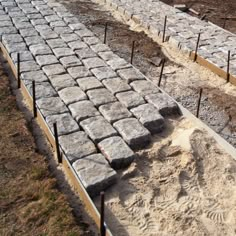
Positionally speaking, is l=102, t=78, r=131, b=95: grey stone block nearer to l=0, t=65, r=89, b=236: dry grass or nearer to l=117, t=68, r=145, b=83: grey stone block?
l=117, t=68, r=145, b=83: grey stone block

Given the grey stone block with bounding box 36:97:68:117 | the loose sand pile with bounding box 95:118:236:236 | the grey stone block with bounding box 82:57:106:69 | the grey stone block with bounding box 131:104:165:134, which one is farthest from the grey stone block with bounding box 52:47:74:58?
the loose sand pile with bounding box 95:118:236:236

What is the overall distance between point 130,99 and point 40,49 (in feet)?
8.62

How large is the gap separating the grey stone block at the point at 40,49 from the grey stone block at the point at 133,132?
2.86 m

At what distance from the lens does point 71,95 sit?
6230 mm

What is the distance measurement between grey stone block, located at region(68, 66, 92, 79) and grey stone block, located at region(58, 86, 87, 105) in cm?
45

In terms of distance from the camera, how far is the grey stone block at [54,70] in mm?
6848

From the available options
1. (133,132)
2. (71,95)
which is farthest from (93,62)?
(133,132)

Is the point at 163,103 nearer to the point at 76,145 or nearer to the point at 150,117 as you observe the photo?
the point at 150,117

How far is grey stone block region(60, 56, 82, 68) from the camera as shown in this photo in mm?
7172

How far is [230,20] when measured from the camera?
10594 millimetres

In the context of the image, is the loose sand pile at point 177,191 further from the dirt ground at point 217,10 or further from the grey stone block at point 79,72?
the dirt ground at point 217,10

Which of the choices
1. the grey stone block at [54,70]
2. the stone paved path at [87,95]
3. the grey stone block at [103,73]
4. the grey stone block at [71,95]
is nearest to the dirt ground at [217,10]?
the stone paved path at [87,95]

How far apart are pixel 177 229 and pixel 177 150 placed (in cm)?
136

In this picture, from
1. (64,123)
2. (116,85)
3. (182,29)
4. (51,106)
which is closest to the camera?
(64,123)
